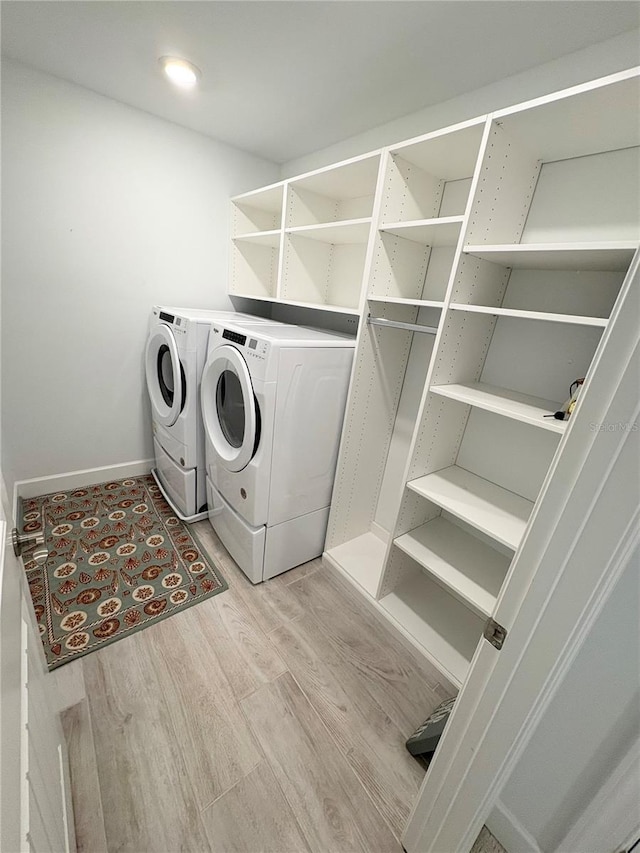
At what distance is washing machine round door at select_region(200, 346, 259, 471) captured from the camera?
1594 millimetres

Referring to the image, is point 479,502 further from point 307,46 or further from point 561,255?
point 307,46

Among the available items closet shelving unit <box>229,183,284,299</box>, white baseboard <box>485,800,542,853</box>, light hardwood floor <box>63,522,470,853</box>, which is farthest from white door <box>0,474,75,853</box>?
closet shelving unit <box>229,183,284,299</box>

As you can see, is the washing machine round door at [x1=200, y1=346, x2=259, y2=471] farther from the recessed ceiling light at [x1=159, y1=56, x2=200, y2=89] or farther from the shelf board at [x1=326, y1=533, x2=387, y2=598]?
the recessed ceiling light at [x1=159, y1=56, x2=200, y2=89]

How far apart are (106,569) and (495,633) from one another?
190 cm

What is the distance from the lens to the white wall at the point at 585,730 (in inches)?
27.8

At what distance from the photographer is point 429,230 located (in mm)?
1447

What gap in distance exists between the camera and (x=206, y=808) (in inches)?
Answer: 40.8

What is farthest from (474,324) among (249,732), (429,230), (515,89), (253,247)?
(253,247)

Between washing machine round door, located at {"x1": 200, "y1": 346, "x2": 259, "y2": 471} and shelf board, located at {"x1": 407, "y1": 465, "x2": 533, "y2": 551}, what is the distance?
0.80m

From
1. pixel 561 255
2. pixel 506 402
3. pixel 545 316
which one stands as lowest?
pixel 506 402

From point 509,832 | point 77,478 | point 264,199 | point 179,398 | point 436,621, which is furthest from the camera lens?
point 77,478

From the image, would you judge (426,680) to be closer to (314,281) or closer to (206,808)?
(206,808)

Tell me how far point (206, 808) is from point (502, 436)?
171 centimetres

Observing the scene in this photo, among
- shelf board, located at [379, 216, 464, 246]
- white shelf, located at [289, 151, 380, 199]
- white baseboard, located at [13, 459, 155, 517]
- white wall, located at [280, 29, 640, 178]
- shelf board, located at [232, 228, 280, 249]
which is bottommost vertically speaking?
white baseboard, located at [13, 459, 155, 517]
